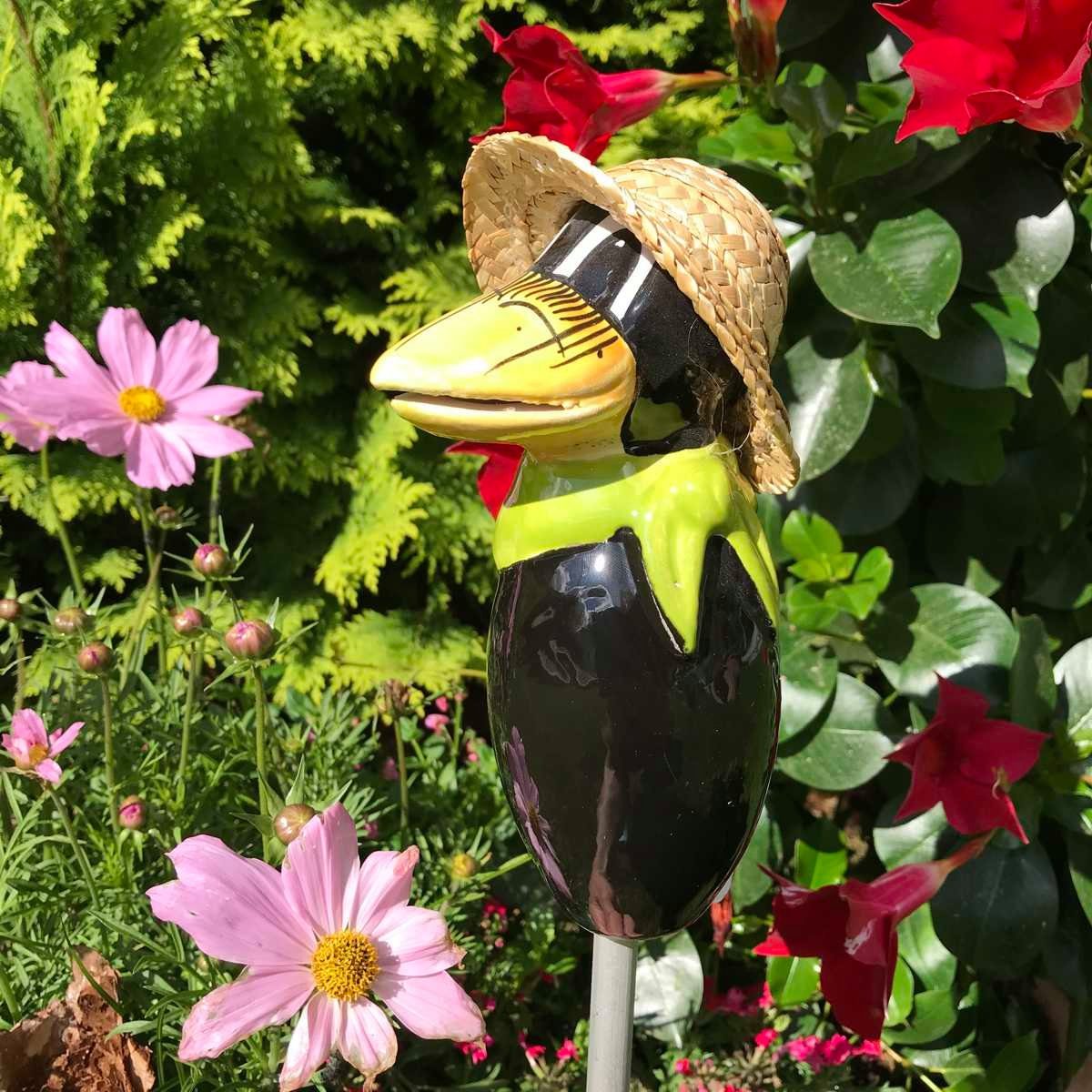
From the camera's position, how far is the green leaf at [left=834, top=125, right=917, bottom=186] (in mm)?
781

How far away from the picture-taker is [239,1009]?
52 centimetres

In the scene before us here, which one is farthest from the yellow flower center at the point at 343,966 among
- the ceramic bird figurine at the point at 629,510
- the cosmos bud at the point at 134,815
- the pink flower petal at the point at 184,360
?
the pink flower petal at the point at 184,360

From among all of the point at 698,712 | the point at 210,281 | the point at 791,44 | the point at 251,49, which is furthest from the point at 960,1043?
the point at 251,49

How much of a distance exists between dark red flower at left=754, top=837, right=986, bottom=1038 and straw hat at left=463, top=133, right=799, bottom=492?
303mm

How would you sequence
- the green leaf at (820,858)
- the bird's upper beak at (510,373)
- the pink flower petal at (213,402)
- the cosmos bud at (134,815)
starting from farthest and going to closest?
the green leaf at (820,858) → the pink flower petal at (213,402) → the cosmos bud at (134,815) → the bird's upper beak at (510,373)

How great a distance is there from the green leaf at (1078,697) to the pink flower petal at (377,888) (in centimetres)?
58

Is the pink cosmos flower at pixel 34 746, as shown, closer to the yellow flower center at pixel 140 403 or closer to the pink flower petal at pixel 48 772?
the pink flower petal at pixel 48 772

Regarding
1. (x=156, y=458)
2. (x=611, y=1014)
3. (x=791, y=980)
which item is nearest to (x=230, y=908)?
(x=611, y=1014)

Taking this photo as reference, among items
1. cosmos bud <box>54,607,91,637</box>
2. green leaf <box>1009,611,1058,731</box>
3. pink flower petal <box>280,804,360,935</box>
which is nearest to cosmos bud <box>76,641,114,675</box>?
cosmos bud <box>54,607,91,637</box>

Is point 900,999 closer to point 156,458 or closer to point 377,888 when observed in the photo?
point 377,888

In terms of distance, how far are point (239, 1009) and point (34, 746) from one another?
0.27m

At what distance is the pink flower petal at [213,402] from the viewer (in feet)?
2.66

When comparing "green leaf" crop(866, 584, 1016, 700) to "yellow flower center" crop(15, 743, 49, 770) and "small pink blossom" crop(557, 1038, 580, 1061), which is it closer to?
"small pink blossom" crop(557, 1038, 580, 1061)

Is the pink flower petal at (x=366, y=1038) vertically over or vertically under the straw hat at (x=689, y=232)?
under
